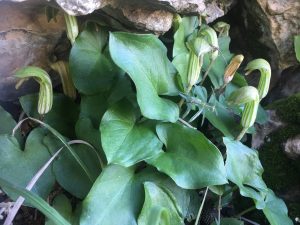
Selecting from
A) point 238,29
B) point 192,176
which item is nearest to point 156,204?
point 192,176

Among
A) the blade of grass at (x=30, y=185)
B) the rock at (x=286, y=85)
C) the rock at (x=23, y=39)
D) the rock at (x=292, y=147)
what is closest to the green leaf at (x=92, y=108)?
the blade of grass at (x=30, y=185)

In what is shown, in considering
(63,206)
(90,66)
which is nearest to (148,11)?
(90,66)

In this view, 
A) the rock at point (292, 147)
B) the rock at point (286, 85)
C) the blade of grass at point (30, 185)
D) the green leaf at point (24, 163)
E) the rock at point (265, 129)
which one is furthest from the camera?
the rock at point (286, 85)

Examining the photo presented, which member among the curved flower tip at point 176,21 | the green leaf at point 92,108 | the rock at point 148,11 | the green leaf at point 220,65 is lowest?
the green leaf at point 92,108

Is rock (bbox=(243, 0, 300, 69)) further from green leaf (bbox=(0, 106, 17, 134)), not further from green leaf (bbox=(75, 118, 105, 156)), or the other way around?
green leaf (bbox=(0, 106, 17, 134))

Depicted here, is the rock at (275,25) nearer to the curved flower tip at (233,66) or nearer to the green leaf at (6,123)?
the curved flower tip at (233,66)

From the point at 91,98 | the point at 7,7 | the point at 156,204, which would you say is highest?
the point at 7,7

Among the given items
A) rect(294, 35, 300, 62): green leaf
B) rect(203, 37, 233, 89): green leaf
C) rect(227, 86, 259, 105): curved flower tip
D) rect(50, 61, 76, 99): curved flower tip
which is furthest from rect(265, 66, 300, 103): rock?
rect(50, 61, 76, 99): curved flower tip

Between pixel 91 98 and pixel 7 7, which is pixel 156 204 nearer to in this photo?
pixel 91 98
